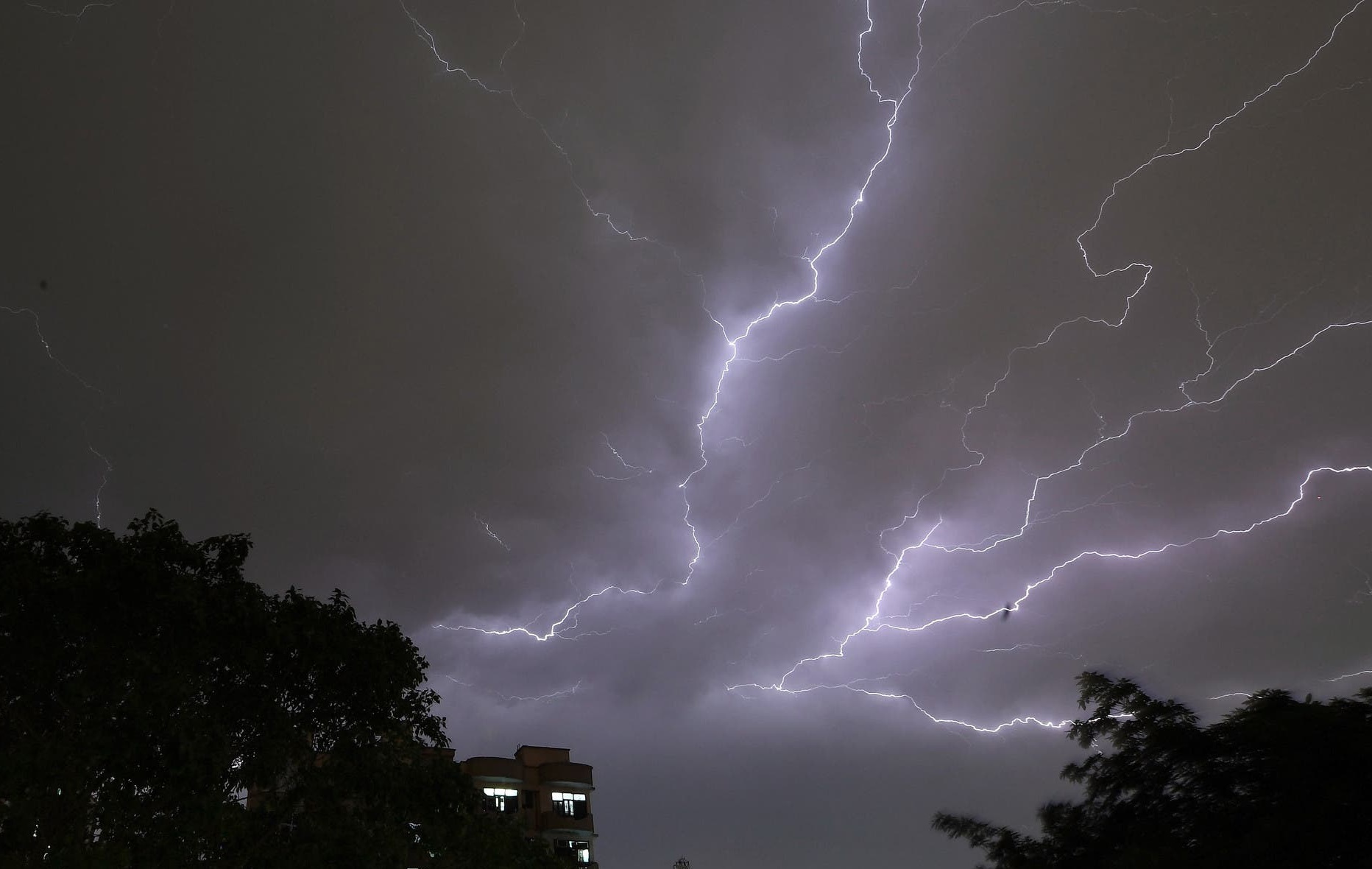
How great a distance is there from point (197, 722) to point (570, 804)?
27.3 m

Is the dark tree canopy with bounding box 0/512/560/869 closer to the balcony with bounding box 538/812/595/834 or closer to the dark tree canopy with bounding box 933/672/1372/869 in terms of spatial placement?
the dark tree canopy with bounding box 933/672/1372/869

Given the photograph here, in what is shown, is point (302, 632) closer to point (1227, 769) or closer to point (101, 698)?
point (101, 698)

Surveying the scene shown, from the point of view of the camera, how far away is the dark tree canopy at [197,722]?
24.0ft

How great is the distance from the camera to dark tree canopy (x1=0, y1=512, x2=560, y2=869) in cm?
731

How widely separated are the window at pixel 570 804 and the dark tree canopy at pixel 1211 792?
29.7 m

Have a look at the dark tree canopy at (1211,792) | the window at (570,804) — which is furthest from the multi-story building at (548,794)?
the dark tree canopy at (1211,792)

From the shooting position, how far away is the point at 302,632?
8.74 metres

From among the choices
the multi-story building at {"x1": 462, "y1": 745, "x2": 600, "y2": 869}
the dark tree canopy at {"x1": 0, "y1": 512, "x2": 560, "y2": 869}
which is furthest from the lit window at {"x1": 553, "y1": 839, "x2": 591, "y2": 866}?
the dark tree canopy at {"x1": 0, "y1": 512, "x2": 560, "y2": 869}

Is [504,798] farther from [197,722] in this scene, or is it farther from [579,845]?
[197,722]

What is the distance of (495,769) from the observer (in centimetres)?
3191

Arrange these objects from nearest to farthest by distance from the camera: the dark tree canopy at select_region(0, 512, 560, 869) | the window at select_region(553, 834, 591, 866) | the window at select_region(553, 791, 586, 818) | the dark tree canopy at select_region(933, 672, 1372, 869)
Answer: the dark tree canopy at select_region(933, 672, 1372, 869), the dark tree canopy at select_region(0, 512, 560, 869), the window at select_region(553, 834, 591, 866), the window at select_region(553, 791, 586, 818)

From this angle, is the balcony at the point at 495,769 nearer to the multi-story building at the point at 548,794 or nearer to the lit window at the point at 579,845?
the multi-story building at the point at 548,794

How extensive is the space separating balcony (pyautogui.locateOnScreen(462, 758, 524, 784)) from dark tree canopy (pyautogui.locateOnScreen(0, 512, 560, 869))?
2361 centimetres

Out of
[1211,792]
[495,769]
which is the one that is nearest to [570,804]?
[495,769]
